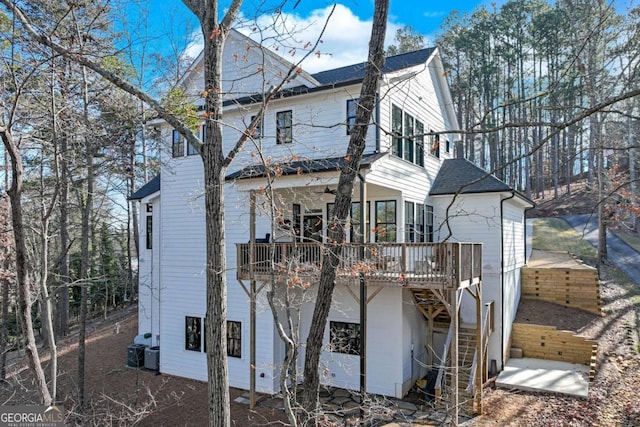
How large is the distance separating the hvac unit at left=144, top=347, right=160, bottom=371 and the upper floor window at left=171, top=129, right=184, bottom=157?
6.75 metres

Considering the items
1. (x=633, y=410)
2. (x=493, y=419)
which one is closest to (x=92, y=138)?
(x=493, y=419)

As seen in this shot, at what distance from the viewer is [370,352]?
436 inches

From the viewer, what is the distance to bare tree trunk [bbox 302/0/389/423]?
18.2 ft

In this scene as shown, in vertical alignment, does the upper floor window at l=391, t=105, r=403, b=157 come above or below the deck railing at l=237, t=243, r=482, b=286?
above

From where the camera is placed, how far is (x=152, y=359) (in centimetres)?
1355

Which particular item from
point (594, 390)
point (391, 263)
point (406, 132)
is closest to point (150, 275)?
point (391, 263)

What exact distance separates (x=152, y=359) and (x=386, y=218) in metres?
9.19

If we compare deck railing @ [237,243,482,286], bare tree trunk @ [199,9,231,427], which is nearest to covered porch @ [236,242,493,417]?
deck railing @ [237,243,482,286]

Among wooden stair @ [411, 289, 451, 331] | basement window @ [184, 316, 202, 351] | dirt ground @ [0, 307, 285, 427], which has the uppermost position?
wooden stair @ [411, 289, 451, 331]

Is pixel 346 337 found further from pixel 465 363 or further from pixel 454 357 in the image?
pixel 454 357

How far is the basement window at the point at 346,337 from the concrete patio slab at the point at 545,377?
3950 millimetres

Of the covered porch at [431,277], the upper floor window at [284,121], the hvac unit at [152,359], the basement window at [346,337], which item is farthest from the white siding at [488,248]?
the hvac unit at [152,359]

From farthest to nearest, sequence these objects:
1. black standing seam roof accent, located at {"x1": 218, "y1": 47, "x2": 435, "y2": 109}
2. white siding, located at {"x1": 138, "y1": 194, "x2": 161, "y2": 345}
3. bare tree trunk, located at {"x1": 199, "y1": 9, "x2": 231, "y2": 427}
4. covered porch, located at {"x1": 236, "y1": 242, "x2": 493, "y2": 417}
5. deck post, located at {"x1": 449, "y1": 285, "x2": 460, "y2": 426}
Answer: white siding, located at {"x1": 138, "y1": 194, "x2": 161, "y2": 345} < black standing seam roof accent, located at {"x1": 218, "y1": 47, "x2": 435, "y2": 109} < covered porch, located at {"x1": 236, "y1": 242, "x2": 493, "y2": 417} < deck post, located at {"x1": 449, "y1": 285, "x2": 460, "y2": 426} < bare tree trunk, located at {"x1": 199, "y1": 9, "x2": 231, "y2": 427}

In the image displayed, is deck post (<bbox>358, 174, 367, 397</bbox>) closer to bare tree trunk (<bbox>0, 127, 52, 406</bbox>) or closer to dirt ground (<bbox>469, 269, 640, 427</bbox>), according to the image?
dirt ground (<bbox>469, 269, 640, 427</bbox>)
